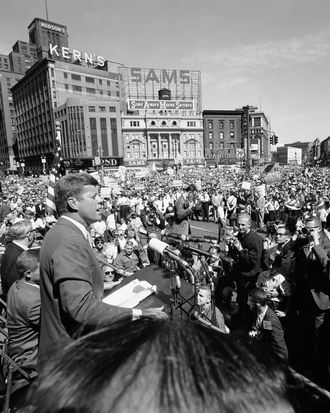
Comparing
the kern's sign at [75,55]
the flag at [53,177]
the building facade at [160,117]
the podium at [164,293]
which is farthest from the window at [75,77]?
the podium at [164,293]

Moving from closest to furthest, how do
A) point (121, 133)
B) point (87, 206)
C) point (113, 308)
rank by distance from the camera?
point (113, 308), point (87, 206), point (121, 133)

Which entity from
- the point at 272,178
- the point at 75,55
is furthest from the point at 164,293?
the point at 75,55

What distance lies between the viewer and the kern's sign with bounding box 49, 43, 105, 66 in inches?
4449

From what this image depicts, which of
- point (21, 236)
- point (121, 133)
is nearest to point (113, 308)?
point (21, 236)

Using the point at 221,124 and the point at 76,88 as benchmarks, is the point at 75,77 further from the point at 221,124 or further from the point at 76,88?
the point at 221,124

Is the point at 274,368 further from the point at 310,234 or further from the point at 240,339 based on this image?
the point at 310,234

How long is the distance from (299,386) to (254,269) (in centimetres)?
479

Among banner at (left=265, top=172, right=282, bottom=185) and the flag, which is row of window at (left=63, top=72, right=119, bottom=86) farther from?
the flag

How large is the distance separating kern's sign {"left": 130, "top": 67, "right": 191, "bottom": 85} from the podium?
112m

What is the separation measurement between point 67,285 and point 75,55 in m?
134

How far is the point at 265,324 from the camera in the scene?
12.4ft

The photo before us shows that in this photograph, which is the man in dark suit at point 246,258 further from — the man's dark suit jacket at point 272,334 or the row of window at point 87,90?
the row of window at point 87,90

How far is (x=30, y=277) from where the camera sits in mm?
3221

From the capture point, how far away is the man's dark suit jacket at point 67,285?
5.90 ft
